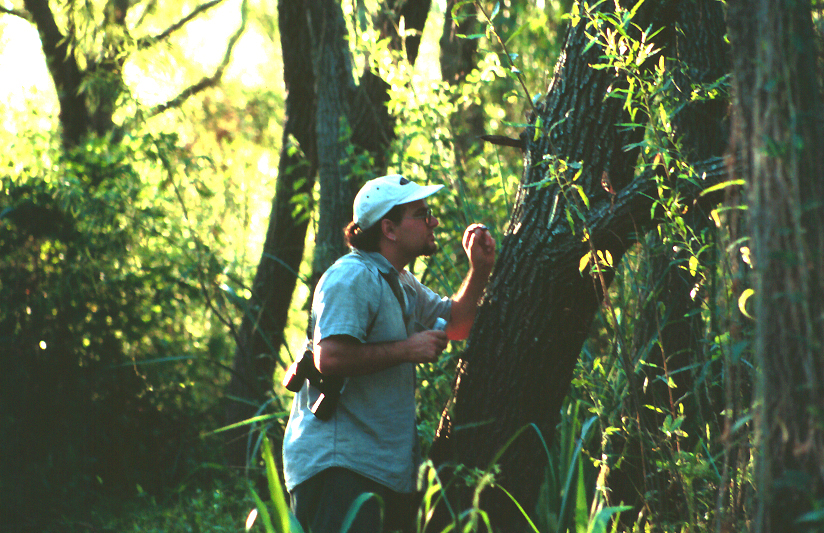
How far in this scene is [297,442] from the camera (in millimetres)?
2428

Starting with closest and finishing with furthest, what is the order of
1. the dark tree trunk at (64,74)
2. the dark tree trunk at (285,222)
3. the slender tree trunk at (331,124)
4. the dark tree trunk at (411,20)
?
the slender tree trunk at (331,124)
the dark tree trunk at (411,20)
the dark tree trunk at (285,222)
the dark tree trunk at (64,74)

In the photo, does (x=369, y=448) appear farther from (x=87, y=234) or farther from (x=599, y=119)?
(x=87, y=234)

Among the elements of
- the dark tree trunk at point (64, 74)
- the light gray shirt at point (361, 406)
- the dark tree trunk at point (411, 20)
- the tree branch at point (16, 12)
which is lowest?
the light gray shirt at point (361, 406)

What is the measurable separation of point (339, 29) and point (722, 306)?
347cm

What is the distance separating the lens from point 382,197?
271 centimetres

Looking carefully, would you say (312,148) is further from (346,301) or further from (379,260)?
(346,301)

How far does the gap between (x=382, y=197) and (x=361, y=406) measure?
30.9 inches

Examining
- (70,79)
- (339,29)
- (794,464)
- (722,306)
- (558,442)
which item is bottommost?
(558,442)

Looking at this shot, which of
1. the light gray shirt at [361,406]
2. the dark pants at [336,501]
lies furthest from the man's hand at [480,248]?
the dark pants at [336,501]

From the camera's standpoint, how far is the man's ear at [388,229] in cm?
269

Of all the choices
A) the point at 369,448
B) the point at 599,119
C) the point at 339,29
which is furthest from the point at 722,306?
the point at 339,29

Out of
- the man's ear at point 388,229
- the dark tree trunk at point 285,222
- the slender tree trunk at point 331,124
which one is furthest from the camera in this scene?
the dark tree trunk at point 285,222

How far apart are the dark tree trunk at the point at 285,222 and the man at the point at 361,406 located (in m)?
2.58

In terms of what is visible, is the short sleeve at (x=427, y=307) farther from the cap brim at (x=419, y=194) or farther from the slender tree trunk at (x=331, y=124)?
the slender tree trunk at (x=331, y=124)
